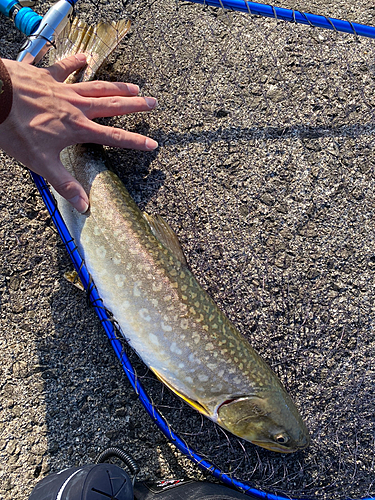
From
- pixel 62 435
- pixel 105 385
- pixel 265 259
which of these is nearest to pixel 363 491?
pixel 265 259

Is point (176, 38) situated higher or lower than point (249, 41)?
higher

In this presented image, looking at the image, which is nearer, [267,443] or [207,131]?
[267,443]

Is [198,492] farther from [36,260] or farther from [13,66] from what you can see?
[13,66]

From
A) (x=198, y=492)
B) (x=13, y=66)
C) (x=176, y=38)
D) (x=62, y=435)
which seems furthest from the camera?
(x=176, y=38)

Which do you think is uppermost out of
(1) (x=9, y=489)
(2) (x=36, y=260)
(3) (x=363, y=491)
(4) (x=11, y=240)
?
(4) (x=11, y=240)

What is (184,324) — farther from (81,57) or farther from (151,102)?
(81,57)

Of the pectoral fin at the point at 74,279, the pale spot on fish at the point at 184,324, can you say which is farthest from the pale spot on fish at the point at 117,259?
the pale spot on fish at the point at 184,324

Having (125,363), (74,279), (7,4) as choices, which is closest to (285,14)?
(7,4)

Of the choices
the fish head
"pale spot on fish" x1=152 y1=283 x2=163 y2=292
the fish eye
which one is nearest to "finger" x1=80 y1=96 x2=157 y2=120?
"pale spot on fish" x1=152 y1=283 x2=163 y2=292
